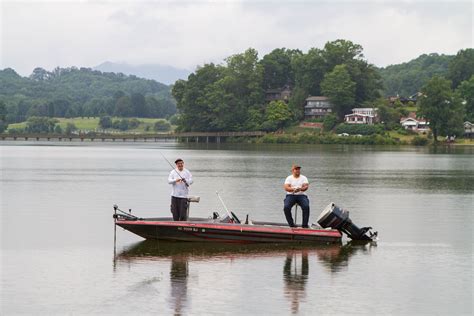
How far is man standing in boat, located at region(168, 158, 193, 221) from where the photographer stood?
92.6 ft

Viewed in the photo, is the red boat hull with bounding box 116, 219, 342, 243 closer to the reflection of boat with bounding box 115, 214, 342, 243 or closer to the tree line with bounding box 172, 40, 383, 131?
the reflection of boat with bounding box 115, 214, 342, 243

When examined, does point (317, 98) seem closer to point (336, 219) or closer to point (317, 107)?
point (317, 107)

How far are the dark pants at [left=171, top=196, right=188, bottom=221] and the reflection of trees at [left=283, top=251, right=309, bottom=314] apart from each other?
3.88 meters

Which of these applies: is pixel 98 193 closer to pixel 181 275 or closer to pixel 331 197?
pixel 331 197

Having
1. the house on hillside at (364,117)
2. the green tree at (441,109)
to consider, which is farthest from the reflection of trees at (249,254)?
the house on hillside at (364,117)

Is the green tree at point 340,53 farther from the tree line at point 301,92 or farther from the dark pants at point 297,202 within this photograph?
the dark pants at point 297,202

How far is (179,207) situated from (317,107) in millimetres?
164727

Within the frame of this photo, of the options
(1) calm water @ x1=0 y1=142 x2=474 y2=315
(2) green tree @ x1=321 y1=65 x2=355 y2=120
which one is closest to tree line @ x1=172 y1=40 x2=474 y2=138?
(2) green tree @ x1=321 y1=65 x2=355 y2=120

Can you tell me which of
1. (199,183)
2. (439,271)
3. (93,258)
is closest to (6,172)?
(199,183)

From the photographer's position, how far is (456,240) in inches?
1212

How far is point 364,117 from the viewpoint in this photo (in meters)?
180

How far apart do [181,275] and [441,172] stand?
174 ft

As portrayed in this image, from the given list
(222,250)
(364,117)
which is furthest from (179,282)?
(364,117)

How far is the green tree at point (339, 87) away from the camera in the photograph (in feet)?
603
